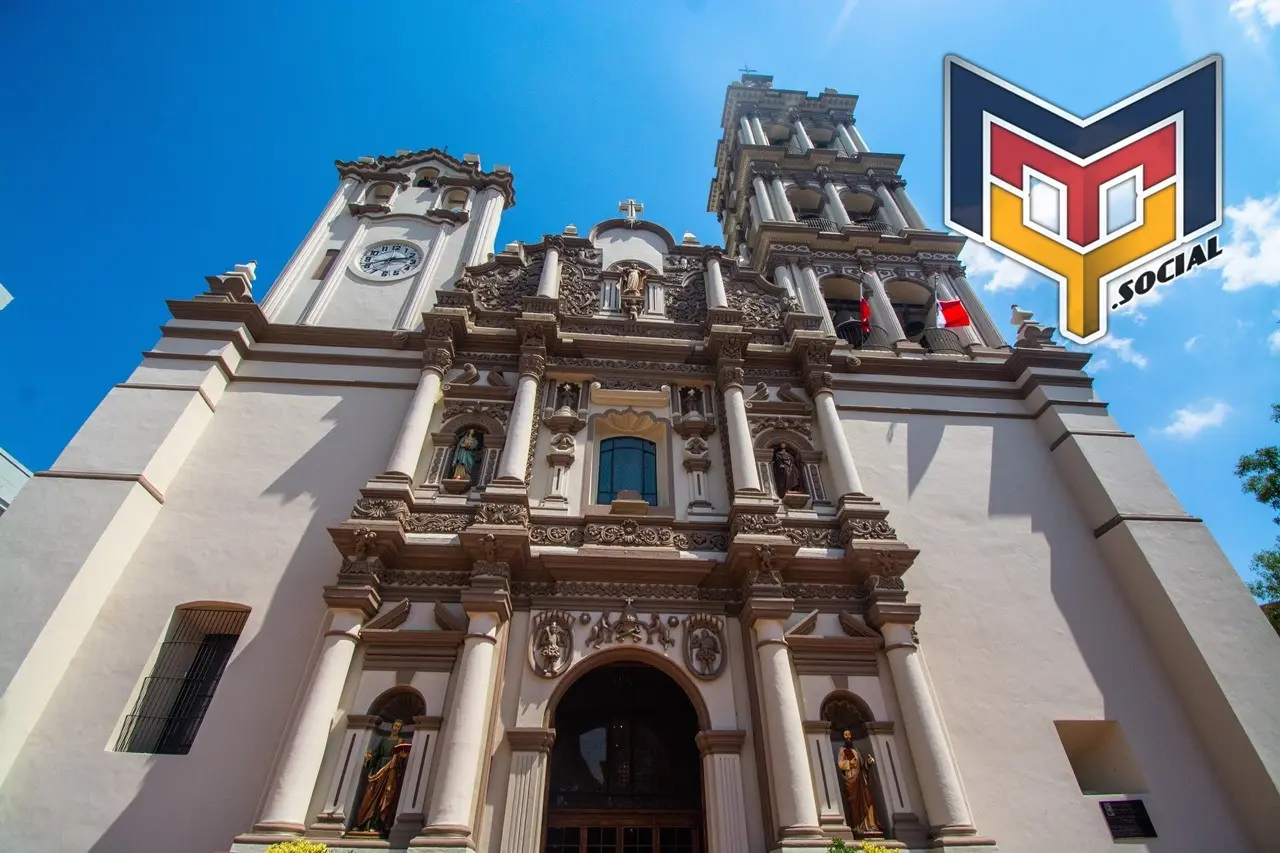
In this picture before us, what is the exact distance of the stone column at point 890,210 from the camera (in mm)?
21594

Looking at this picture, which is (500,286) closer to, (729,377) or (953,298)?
(729,377)

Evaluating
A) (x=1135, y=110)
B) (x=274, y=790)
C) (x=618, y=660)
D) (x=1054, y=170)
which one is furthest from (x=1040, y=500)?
(x=274, y=790)

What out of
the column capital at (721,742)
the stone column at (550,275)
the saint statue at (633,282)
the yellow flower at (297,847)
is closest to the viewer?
the yellow flower at (297,847)

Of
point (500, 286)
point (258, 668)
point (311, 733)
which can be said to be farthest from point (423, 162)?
point (311, 733)

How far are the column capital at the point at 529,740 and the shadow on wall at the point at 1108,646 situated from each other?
23.5 feet

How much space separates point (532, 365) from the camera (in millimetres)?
13992

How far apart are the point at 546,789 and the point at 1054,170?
1310cm

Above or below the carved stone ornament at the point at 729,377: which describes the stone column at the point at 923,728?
below

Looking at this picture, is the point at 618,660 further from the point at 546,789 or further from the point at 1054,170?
the point at 1054,170

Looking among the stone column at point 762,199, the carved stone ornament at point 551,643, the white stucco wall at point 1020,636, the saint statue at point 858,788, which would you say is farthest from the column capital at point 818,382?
the stone column at point 762,199

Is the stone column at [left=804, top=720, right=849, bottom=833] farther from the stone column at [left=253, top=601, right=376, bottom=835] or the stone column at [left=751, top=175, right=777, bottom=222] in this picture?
the stone column at [left=751, top=175, right=777, bottom=222]

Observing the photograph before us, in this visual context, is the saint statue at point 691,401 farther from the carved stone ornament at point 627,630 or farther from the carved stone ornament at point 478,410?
the carved stone ornament at point 627,630

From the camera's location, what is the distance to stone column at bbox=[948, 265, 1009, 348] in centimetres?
1750

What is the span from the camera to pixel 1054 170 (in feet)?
37.2
